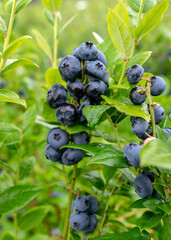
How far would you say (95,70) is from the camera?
75 cm

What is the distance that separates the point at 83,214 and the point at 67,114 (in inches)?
15.0

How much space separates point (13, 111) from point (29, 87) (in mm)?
290

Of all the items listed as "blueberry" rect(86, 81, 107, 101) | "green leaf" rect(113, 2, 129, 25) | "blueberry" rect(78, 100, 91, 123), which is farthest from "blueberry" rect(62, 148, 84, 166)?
"green leaf" rect(113, 2, 129, 25)

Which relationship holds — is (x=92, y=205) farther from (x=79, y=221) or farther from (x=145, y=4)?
(x=145, y=4)

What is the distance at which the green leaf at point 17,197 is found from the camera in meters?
0.97

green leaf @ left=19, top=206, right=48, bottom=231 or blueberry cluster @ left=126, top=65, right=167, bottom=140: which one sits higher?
blueberry cluster @ left=126, top=65, right=167, bottom=140

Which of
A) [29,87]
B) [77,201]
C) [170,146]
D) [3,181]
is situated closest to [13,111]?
[29,87]

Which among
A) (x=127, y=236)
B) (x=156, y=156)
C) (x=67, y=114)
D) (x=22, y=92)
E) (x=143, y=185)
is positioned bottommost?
(x=127, y=236)

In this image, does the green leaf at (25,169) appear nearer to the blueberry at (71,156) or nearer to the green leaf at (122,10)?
the blueberry at (71,156)

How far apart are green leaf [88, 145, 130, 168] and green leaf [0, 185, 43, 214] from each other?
0.40m

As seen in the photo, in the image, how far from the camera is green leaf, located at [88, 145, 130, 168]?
2.21 ft

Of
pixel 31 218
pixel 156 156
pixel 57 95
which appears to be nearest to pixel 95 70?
pixel 57 95

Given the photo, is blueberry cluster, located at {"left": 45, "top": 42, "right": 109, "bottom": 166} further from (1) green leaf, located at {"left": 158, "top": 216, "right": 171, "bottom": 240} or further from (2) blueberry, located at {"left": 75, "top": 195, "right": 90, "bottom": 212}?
(1) green leaf, located at {"left": 158, "top": 216, "right": 171, "bottom": 240}

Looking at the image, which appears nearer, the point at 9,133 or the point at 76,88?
the point at 76,88
